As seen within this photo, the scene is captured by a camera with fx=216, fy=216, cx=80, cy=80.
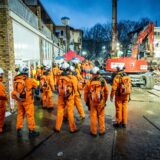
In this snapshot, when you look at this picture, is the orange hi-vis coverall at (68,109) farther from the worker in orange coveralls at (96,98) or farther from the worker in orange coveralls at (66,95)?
the worker in orange coveralls at (96,98)

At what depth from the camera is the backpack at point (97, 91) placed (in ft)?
19.1

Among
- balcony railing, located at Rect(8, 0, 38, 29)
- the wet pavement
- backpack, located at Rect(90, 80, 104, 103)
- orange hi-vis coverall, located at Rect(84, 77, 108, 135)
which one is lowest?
the wet pavement

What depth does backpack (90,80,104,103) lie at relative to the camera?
19.1 ft

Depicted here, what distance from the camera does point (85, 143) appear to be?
5473mm

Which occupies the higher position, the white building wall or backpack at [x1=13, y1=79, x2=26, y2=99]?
the white building wall

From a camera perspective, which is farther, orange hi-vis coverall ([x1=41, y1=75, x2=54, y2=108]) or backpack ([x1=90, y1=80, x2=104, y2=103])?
orange hi-vis coverall ([x1=41, y1=75, x2=54, y2=108])

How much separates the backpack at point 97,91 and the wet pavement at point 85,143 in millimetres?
1058

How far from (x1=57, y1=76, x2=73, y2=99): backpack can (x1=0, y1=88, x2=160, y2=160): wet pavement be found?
1.14m

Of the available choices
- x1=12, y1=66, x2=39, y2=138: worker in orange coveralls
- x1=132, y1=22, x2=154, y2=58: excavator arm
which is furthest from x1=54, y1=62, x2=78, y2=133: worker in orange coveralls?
x1=132, y1=22, x2=154, y2=58: excavator arm

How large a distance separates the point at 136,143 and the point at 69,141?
1.71 metres

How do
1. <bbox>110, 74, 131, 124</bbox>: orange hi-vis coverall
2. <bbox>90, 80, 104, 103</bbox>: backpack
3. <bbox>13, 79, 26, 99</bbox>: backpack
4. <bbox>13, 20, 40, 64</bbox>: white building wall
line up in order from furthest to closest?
<bbox>13, 20, 40, 64</bbox>: white building wall → <bbox>110, 74, 131, 124</bbox>: orange hi-vis coverall → <bbox>90, 80, 104, 103</bbox>: backpack → <bbox>13, 79, 26, 99</bbox>: backpack

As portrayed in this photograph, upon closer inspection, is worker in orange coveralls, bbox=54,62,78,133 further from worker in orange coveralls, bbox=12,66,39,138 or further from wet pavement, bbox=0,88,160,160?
worker in orange coveralls, bbox=12,66,39,138

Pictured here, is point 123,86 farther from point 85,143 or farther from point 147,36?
point 147,36

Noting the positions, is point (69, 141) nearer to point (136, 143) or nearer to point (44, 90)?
point (136, 143)
